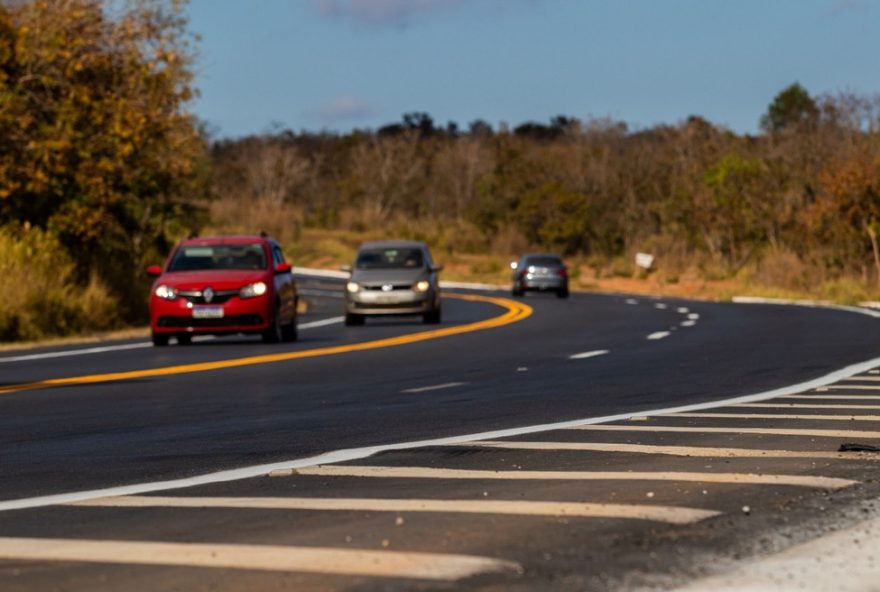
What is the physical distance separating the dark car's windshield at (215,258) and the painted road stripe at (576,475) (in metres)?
18.3

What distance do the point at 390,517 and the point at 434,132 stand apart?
15489cm

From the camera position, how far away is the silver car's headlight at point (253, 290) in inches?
1095

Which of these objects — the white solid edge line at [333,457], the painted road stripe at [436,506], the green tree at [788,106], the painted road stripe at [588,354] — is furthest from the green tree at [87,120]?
the green tree at [788,106]

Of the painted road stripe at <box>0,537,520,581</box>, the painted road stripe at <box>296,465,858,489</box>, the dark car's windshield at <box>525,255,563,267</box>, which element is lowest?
the dark car's windshield at <box>525,255,563,267</box>

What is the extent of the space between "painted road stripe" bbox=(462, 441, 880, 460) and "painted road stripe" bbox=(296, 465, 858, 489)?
110cm

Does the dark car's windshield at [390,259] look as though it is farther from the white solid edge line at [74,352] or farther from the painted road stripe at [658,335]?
the white solid edge line at [74,352]

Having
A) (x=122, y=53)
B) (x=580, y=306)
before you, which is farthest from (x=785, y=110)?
(x=122, y=53)

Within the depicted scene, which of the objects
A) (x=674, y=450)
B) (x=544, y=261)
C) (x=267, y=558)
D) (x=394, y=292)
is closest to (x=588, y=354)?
(x=394, y=292)

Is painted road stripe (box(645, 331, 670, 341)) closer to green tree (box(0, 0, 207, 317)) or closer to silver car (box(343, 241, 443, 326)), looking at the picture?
silver car (box(343, 241, 443, 326))

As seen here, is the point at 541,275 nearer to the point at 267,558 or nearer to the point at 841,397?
the point at 841,397

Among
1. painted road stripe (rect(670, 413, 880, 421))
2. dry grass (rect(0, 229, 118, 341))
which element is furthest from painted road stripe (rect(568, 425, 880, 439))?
dry grass (rect(0, 229, 118, 341))

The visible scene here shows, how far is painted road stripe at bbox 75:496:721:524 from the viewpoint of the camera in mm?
8438

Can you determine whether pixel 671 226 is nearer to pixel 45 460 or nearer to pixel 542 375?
pixel 542 375

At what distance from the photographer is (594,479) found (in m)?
9.95
